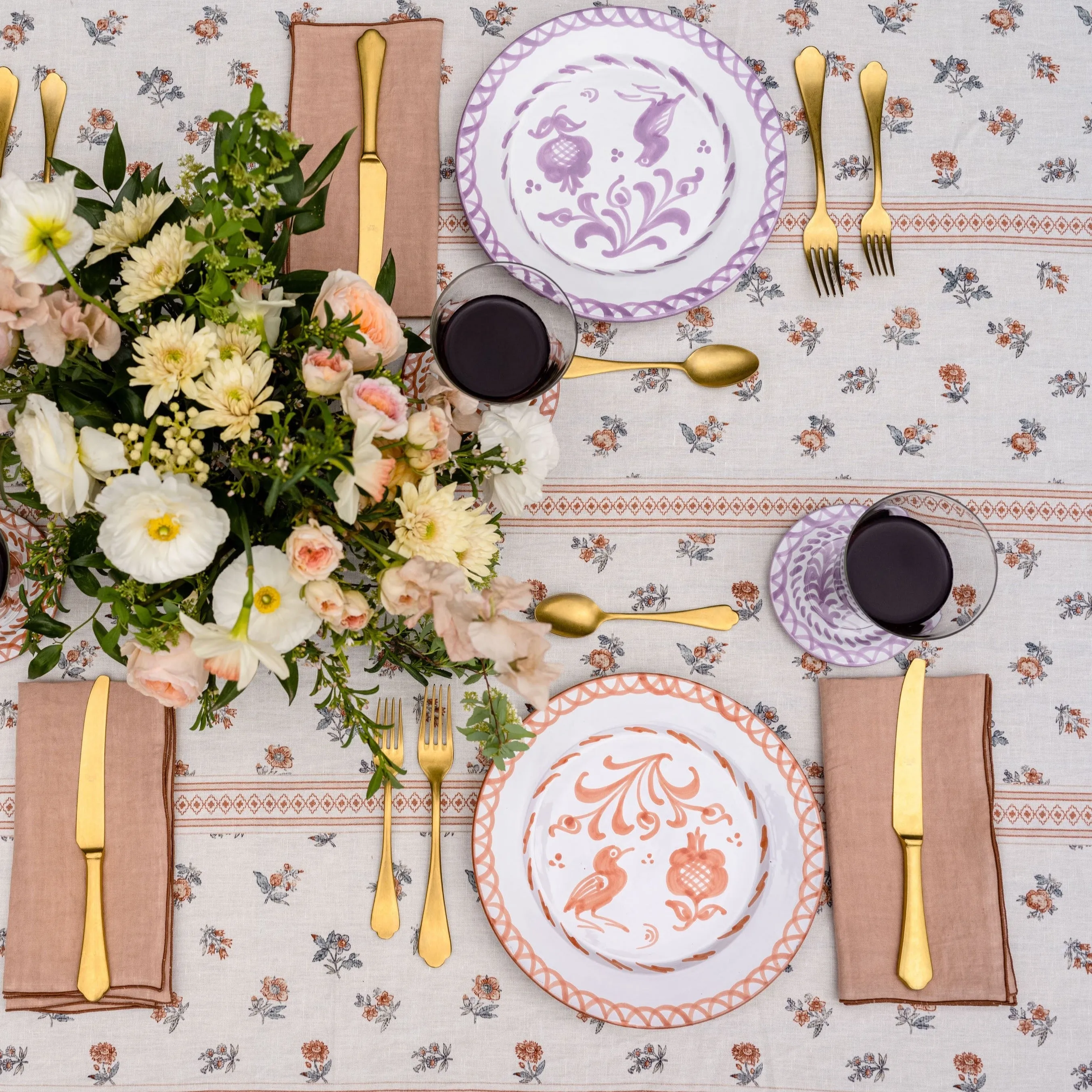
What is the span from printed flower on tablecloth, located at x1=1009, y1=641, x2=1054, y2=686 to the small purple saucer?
13cm

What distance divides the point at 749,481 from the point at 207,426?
596 mm

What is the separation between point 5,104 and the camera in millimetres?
951

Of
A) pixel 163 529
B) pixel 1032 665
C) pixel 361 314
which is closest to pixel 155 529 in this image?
pixel 163 529

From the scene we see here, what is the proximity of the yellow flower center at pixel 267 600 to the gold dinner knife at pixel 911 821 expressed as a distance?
0.68m

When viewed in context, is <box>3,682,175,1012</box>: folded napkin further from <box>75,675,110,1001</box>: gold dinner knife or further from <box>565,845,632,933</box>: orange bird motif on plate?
<box>565,845,632,933</box>: orange bird motif on plate

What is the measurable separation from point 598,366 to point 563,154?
0.83 ft

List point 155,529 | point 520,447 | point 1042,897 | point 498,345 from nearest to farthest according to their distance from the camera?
point 155,529 → point 520,447 → point 498,345 → point 1042,897

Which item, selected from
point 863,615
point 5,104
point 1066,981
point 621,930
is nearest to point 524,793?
point 621,930

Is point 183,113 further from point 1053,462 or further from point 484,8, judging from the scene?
point 1053,462

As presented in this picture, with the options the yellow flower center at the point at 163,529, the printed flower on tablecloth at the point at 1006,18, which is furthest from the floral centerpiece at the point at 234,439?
the printed flower on tablecloth at the point at 1006,18

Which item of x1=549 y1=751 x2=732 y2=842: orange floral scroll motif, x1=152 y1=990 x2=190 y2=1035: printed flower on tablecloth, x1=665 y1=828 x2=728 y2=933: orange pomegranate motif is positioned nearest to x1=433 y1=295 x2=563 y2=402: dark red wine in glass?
x1=549 y1=751 x2=732 y2=842: orange floral scroll motif

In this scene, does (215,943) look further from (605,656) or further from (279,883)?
(605,656)

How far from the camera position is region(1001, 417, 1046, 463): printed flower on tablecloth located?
0.96 meters

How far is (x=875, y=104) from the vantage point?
96cm
